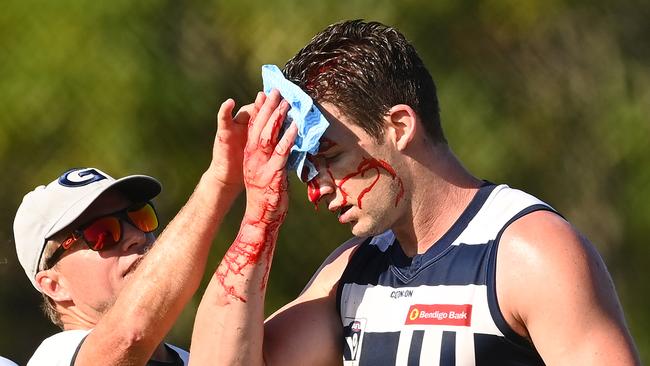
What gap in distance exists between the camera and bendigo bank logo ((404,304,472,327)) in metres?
3.03

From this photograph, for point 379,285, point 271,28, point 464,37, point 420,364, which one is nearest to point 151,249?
point 379,285

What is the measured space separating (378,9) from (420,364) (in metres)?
2.40

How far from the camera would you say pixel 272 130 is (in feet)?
10.6

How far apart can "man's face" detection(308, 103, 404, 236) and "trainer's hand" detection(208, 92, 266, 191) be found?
31 cm

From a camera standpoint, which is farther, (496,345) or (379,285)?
(379,285)

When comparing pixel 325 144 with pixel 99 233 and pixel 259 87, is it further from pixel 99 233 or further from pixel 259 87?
pixel 259 87

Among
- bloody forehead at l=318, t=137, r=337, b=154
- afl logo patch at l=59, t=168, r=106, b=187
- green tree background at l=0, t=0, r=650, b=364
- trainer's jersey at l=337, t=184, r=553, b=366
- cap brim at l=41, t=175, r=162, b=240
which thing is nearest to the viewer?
trainer's jersey at l=337, t=184, r=553, b=366

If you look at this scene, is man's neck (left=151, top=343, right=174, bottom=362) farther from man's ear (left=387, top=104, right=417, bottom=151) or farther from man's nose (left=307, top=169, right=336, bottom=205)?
man's ear (left=387, top=104, right=417, bottom=151)

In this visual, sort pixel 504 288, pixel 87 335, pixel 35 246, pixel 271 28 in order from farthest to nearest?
1. pixel 271 28
2. pixel 35 246
3. pixel 87 335
4. pixel 504 288

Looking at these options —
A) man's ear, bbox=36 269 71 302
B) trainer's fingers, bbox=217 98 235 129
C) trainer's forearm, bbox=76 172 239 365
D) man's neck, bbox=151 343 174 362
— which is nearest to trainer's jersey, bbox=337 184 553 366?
trainer's forearm, bbox=76 172 239 365

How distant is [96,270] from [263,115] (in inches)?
39.1

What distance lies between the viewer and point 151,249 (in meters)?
3.69

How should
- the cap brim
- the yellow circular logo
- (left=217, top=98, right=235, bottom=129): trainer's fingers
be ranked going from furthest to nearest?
the cap brim < (left=217, top=98, right=235, bottom=129): trainer's fingers < the yellow circular logo

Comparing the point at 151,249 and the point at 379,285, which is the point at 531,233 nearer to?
the point at 379,285
